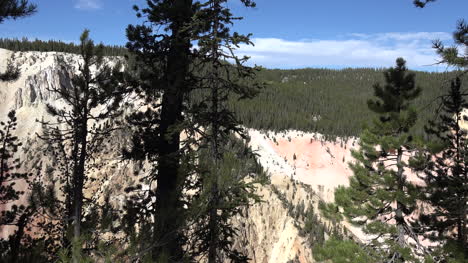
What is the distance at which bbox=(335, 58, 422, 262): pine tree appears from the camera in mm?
11602

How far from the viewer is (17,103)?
1257 inches

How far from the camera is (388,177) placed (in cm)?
1184

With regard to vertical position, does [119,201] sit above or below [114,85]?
below

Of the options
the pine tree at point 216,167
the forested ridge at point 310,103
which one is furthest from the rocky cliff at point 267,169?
the pine tree at point 216,167

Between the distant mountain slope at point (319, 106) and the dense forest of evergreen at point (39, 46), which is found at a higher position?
the dense forest of evergreen at point (39, 46)

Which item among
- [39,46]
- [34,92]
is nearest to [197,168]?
[34,92]

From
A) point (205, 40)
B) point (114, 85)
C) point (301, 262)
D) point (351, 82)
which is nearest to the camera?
point (205, 40)

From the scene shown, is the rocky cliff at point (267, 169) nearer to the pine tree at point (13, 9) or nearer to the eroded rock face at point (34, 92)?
the eroded rock face at point (34, 92)

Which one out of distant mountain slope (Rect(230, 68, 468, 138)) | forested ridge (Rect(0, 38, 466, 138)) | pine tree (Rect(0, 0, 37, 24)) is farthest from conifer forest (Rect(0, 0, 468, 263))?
distant mountain slope (Rect(230, 68, 468, 138))

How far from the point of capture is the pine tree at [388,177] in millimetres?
11602

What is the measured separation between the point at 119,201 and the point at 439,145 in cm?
1790

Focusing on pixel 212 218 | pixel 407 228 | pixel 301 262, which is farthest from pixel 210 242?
pixel 301 262

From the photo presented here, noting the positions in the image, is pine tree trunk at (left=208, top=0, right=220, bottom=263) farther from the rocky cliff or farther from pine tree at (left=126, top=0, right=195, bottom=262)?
the rocky cliff

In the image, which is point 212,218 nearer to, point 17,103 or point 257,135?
point 17,103
